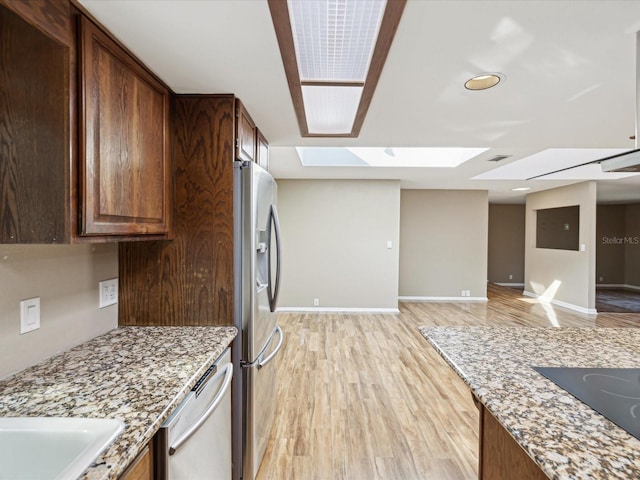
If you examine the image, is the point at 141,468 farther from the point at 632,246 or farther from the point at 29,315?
the point at 632,246

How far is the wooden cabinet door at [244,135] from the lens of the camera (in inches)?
71.8

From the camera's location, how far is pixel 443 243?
6.75 metres

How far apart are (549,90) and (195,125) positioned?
1940 millimetres

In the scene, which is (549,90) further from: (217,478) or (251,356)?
(217,478)

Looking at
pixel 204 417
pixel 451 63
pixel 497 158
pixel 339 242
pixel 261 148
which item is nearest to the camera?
pixel 204 417

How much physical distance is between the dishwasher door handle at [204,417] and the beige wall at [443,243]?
574 centimetres

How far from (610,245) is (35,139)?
39.4ft

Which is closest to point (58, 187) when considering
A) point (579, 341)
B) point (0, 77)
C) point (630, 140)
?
point (0, 77)

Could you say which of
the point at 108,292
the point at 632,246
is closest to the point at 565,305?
the point at 632,246

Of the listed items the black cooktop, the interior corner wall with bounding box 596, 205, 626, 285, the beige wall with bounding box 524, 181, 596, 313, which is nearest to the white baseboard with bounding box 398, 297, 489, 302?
the beige wall with bounding box 524, 181, 596, 313

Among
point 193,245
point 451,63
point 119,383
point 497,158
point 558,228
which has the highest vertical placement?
point 497,158

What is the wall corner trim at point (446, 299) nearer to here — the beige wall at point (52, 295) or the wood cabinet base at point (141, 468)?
the beige wall at point (52, 295)

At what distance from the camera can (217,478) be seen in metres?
1.38

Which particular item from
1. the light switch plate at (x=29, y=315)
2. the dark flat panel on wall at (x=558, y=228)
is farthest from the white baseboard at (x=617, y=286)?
the light switch plate at (x=29, y=315)
